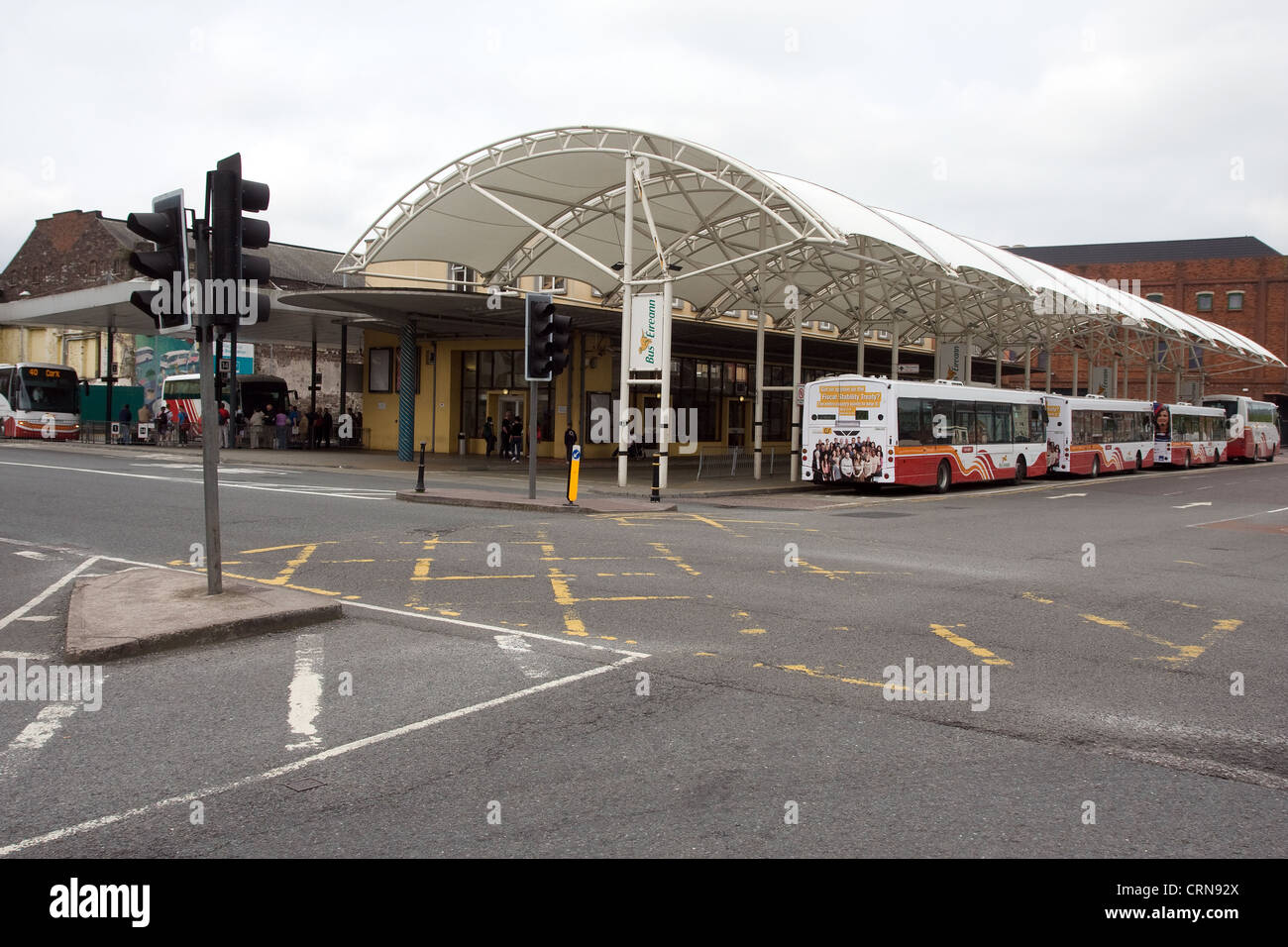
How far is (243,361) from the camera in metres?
48.1

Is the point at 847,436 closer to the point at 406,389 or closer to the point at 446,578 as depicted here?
the point at 406,389

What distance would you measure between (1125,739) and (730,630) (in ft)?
10.8

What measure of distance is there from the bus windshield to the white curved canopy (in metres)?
21.4

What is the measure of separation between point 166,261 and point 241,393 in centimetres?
4259

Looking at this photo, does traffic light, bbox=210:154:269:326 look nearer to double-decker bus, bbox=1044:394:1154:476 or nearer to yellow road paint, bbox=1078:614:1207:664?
yellow road paint, bbox=1078:614:1207:664

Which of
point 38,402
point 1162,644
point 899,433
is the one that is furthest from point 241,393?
point 1162,644

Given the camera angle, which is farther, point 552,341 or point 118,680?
point 552,341

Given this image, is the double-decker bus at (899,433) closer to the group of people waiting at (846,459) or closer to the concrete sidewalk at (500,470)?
the group of people waiting at (846,459)

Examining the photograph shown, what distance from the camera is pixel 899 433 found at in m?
25.6

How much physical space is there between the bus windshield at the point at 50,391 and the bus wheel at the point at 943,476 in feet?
119

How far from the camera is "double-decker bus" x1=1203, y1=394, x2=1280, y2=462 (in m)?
50.0

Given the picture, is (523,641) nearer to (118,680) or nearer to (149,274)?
(118,680)

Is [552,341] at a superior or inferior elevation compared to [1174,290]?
inferior
